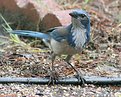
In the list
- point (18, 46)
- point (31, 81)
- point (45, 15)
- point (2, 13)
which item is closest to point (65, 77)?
point (31, 81)

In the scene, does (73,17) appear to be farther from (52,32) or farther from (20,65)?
(20,65)

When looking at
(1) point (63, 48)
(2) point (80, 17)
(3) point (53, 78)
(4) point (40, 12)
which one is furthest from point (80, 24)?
(4) point (40, 12)

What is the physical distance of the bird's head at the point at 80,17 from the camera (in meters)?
3.87

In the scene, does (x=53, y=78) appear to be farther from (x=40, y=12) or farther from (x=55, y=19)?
(x=40, y=12)

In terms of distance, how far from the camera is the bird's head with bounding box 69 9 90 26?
3.87 metres

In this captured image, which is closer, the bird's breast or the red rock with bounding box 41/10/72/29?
the bird's breast

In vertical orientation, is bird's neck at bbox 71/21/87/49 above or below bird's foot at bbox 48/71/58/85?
above

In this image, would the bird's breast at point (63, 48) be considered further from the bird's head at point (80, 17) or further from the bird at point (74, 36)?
the bird's head at point (80, 17)

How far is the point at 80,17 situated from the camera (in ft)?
12.8

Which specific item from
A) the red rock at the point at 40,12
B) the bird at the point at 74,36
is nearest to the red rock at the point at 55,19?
the red rock at the point at 40,12

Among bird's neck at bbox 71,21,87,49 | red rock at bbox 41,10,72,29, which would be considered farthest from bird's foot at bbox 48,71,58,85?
red rock at bbox 41,10,72,29

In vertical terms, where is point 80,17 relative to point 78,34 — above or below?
above

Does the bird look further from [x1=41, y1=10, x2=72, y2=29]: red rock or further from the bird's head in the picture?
[x1=41, y1=10, x2=72, y2=29]: red rock

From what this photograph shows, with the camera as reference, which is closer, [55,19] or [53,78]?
[53,78]
